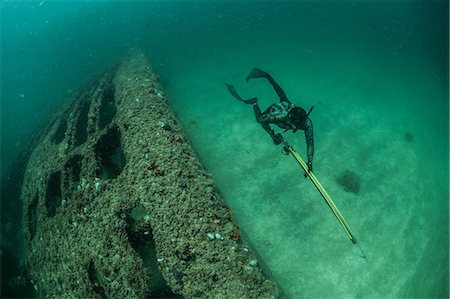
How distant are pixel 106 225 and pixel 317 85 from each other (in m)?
14.5

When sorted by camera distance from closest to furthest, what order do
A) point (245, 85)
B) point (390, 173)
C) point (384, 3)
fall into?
point (390, 173), point (245, 85), point (384, 3)

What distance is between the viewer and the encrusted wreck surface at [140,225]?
3.32 metres

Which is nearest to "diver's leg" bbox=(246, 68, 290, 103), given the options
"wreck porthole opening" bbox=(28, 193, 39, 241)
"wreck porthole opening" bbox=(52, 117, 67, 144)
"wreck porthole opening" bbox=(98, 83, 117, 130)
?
"wreck porthole opening" bbox=(98, 83, 117, 130)

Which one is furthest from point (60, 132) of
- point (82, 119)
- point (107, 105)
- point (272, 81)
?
point (272, 81)

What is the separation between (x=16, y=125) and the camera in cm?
2700

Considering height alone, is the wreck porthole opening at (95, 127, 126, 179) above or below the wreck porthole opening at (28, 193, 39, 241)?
above

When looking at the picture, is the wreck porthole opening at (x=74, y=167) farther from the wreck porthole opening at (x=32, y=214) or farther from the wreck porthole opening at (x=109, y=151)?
the wreck porthole opening at (x=32, y=214)

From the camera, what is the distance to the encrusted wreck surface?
332cm

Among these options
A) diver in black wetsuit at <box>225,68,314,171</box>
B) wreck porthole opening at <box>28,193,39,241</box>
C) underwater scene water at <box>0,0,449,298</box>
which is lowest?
underwater scene water at <box>0,0,449,298</box>

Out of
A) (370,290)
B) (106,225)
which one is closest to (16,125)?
(106,225)

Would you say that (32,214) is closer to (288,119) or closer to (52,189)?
(52,189)

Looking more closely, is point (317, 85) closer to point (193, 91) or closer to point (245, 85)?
point (245, 85)

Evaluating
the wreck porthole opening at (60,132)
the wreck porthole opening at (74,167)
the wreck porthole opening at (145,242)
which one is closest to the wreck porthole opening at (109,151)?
the wreck porthole opening at (74,167)

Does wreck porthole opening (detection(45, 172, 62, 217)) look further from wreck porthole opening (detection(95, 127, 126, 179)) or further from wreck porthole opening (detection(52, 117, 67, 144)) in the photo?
wreck porthole opening (detection(52, 117, 67, 144))
